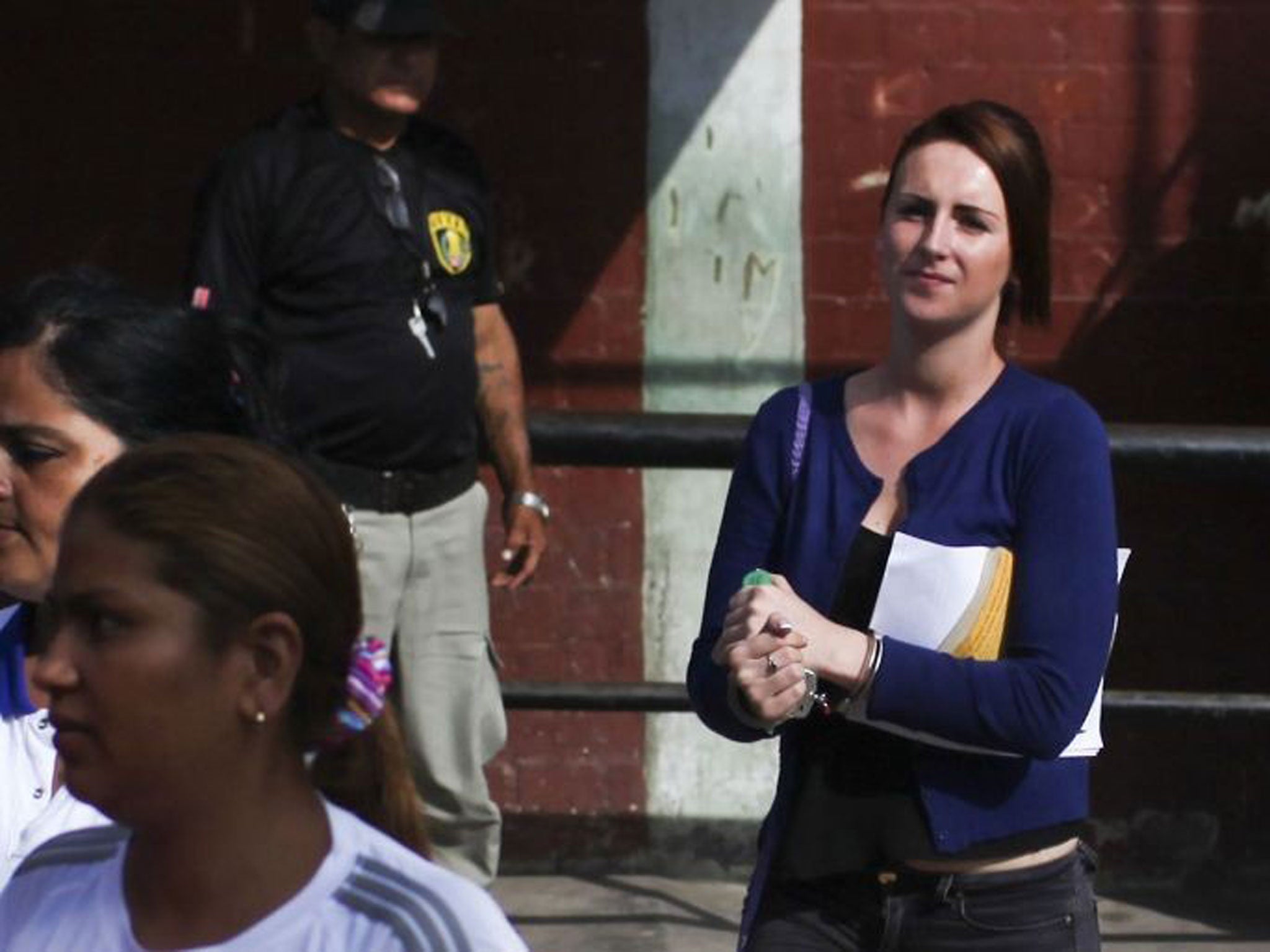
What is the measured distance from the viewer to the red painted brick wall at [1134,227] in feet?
22.8

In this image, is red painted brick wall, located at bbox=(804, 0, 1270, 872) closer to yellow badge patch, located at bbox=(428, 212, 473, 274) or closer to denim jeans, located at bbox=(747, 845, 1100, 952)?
yellow badge patch, located at bbox=(428, 212, 473, 274)

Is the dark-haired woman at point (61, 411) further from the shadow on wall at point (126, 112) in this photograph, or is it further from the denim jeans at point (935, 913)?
the shadow on wall at point (126, 112)

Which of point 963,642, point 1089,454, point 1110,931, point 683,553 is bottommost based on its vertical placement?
point 1110,931

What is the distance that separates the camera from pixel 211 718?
6.95ft

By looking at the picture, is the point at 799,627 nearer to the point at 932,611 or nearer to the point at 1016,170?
the point at 932,611

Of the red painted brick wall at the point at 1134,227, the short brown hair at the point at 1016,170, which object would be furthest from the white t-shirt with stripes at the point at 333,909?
the red painted brick wall at the point at 1134,227

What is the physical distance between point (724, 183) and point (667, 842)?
5.65ft

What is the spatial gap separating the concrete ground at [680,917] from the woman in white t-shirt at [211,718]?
4.15m

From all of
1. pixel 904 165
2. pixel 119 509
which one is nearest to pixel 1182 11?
pixel 904 165

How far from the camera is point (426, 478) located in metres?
5.60

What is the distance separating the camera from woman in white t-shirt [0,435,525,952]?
6.86ft

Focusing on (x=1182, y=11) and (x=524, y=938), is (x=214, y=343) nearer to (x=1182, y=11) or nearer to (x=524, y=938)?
(x=524, y=938)

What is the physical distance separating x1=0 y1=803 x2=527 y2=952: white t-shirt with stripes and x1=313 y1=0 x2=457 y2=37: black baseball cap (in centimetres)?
352

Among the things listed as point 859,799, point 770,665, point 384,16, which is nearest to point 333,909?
point 770,665
